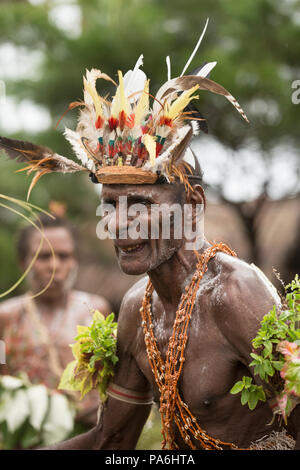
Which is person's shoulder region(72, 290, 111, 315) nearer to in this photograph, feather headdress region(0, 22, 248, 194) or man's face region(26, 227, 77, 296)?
man's face region(26, 227, 77, 296)

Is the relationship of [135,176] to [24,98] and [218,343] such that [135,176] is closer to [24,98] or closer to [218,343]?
[218,343]

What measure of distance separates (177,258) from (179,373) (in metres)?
0.45

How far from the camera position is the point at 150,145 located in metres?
2.40

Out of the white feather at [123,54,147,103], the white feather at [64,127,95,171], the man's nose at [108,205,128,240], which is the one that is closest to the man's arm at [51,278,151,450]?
the man's nose at [108,205,128,240]

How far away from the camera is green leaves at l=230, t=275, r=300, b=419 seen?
213 centimetres

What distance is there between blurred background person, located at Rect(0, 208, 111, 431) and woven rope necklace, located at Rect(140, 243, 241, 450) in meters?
2.57

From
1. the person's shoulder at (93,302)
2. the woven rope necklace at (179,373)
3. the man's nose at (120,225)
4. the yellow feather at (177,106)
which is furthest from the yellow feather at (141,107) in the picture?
the person's shoulder at (93,302)

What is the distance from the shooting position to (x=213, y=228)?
11117 mm

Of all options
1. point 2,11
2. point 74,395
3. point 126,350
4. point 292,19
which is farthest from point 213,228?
point 126,350

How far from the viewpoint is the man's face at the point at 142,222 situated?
2500mm

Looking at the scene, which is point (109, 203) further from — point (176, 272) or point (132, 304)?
point (132, 304)
